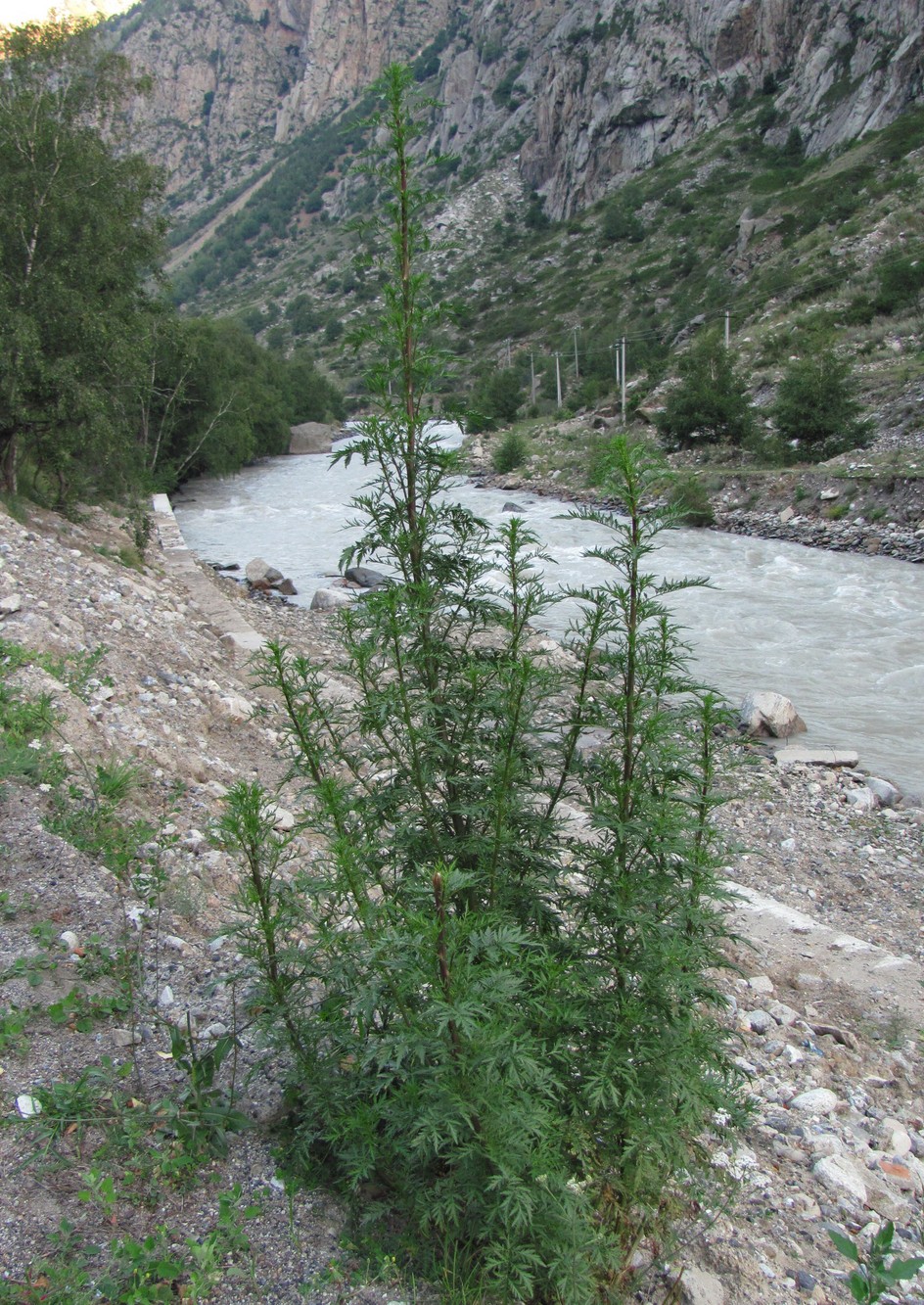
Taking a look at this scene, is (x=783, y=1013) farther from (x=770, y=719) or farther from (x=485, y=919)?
(x=770, y=719)

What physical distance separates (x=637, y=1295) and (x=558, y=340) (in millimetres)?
54565

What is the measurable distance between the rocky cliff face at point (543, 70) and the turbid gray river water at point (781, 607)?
25.4 feet

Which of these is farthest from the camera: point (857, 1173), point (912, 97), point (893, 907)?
point (912, 97)

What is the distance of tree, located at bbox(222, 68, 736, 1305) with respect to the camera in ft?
7.22

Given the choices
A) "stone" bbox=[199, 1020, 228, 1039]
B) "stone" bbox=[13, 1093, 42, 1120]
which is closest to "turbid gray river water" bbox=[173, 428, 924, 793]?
"stone" bbox=[199, 1020, 228, 1039]

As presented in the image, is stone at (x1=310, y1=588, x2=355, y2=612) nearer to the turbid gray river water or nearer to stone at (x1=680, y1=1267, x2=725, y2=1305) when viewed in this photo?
the turbid gray river water

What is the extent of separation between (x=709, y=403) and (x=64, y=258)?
16.6 meters

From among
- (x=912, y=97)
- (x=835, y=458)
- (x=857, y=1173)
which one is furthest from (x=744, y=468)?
(x=912, y=97)

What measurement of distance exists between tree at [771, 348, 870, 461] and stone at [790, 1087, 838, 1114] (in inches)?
797

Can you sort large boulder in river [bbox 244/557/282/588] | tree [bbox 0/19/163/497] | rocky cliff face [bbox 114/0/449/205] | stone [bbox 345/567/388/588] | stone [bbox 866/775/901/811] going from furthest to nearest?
rocky cliff face [bbox 114/0/449/205] < stone [bbox 345/567/388/588] < large boulder in river [bbox 244/557/282/588] < tree [bbox 0/19/163/497] < stone [bbox 866/775/901/811]

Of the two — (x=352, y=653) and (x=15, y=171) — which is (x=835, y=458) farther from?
(x=352, y=653)

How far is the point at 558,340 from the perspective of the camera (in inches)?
2085

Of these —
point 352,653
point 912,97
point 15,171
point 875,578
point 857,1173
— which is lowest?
point 875,578

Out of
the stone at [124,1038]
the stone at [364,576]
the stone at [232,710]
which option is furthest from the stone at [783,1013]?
the stone at [364,576]
